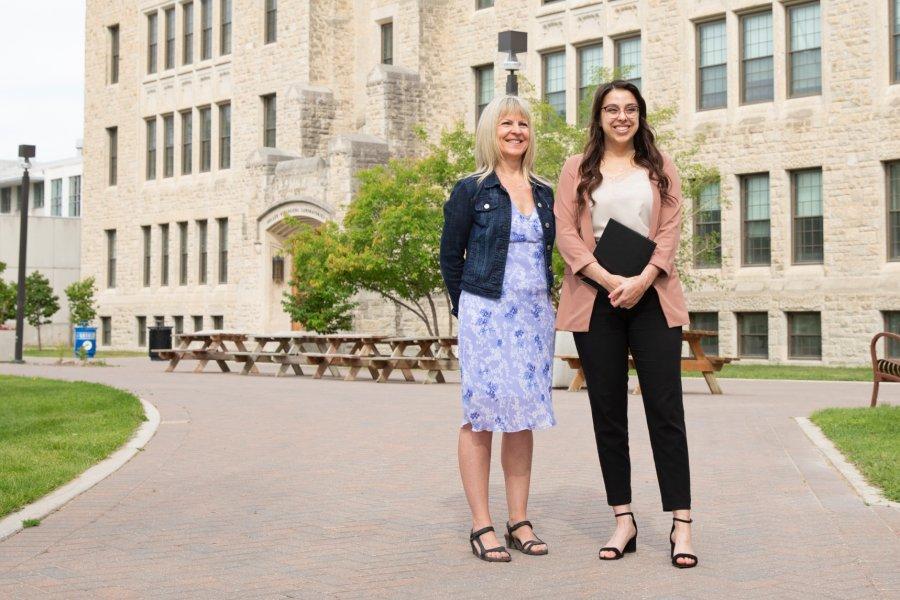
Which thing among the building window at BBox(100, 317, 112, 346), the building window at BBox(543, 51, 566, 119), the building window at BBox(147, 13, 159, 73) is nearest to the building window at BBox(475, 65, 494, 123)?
the building window at BBox(543, 51, 566, 119)

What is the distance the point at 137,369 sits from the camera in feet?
94.0

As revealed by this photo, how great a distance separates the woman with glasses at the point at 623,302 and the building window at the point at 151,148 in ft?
137

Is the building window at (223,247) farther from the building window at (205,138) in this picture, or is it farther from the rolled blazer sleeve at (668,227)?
the rolled blazer sleeve at (668,227)

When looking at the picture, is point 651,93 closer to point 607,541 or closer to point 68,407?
point 68,407

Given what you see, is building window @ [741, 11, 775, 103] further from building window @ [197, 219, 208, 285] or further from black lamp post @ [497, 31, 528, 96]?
building window @ [197, 219, 208, 285]

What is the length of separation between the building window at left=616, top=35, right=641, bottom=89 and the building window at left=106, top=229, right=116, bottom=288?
2218 cm

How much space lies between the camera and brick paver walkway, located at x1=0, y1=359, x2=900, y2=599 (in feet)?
19.2

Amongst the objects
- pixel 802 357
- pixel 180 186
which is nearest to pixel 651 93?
pixel 802 357

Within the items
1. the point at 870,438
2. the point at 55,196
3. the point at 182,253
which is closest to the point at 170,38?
the point at 182,253

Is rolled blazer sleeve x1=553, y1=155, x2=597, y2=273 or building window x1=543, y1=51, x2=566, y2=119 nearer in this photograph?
rolled blazer sleeve x1=553, y1=155, x2=597, y2=273

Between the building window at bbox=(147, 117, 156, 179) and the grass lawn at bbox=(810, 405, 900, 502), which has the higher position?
the building window at bbox=(147, 117, 156, 179)

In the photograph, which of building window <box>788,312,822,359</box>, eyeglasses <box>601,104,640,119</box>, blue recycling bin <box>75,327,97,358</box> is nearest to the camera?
eyeglasses <box>601,104,640,119</box>

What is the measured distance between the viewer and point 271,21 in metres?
41.8

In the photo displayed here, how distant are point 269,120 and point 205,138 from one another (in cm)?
378
